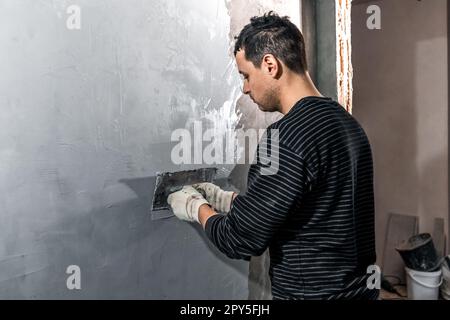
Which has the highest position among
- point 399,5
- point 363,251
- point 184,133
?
point 399,5

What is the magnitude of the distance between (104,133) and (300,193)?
2.09ft

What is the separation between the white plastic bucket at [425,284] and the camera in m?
2.82

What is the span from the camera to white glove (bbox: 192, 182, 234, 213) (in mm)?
1458

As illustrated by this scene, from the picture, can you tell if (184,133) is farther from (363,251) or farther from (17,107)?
(363,251)

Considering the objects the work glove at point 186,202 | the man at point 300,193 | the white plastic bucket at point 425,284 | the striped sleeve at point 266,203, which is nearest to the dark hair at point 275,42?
the man at point 300,193

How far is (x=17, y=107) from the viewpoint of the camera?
103 centimetres

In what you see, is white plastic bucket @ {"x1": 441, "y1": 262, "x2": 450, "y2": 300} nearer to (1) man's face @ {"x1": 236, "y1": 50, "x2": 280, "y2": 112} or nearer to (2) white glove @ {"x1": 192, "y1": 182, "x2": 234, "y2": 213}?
(2) white glove @ {"x1": 192, "y1": 182, "x2": 234, "y2": 213}

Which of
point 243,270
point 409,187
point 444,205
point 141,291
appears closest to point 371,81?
point 409,187

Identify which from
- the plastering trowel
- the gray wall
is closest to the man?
the plastering trowel

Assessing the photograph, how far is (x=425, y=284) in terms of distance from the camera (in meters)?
2.83

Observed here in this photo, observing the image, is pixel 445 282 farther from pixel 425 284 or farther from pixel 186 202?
pixel 186 202

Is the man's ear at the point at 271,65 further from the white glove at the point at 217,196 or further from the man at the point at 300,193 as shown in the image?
the white glove at the point at 217,196

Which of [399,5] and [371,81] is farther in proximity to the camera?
[371,81]
